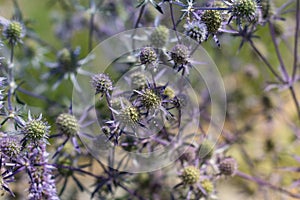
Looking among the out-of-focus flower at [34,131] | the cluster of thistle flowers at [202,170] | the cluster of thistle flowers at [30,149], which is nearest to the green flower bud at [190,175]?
the cluster of thistle flowers at [202,170]

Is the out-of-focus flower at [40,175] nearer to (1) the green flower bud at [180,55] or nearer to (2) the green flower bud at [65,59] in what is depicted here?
(1) the green flower bud at [180,55]

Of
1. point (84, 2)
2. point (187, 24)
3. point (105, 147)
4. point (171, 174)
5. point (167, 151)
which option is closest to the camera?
point (187, 24)

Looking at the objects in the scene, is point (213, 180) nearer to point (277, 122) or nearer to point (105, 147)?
point (105, 147)

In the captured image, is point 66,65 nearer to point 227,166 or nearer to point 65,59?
point 65,59

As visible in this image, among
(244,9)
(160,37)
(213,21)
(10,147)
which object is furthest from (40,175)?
(244,9)

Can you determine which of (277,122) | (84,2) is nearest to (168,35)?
(84,2)

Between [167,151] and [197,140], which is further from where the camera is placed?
[197,140]
